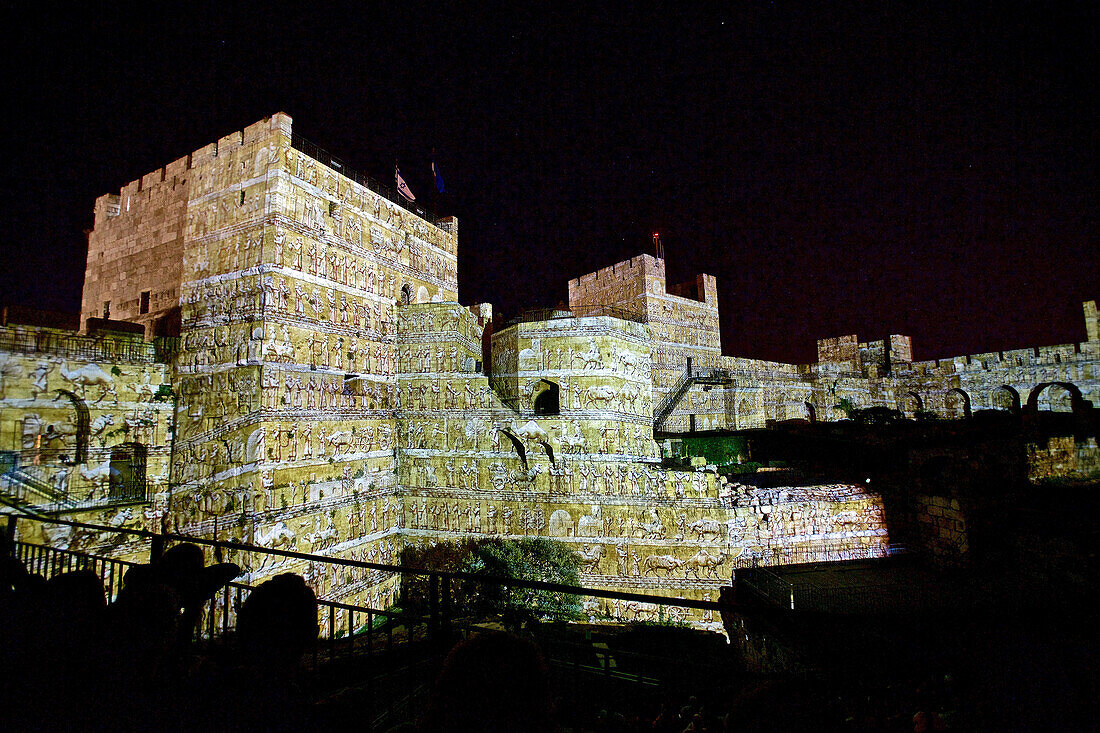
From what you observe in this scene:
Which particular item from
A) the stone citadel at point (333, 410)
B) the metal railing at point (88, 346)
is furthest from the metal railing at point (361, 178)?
the metal railing at point (88, 346)

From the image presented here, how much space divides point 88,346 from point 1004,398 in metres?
38.8

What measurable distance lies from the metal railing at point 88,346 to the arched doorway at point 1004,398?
3700 cm

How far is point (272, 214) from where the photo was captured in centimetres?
1331

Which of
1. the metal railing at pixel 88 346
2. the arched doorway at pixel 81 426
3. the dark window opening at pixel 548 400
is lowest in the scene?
the arched doorway at pixel 81 426

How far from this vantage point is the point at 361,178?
1625 centimetres

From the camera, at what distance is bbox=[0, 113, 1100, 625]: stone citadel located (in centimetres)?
1219

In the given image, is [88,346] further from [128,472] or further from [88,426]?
[128,472]

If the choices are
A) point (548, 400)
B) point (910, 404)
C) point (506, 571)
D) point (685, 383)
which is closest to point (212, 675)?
point (506, 571)

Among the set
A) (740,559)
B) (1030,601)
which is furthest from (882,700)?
(740,559)

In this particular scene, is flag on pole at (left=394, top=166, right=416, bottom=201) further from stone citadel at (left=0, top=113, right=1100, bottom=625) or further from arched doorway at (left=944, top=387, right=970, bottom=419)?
arched doorway at (left=944, top=387, right=970, bottom=419)

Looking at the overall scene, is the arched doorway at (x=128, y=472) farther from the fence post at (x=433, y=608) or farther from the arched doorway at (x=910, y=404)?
the arched doorway at (x=910, y=404)

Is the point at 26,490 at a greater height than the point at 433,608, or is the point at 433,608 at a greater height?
the point at 26,490

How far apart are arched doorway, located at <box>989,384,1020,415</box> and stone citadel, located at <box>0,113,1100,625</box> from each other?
24.1 feet

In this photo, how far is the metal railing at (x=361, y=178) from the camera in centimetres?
1442
